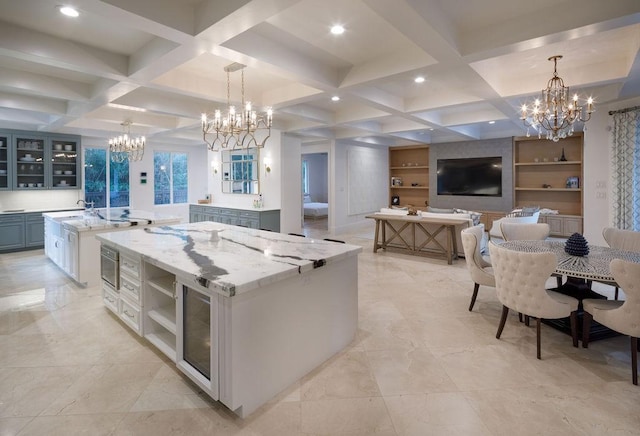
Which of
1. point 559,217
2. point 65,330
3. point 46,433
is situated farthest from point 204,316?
point 559,217

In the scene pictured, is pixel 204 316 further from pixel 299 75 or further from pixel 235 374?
pixel 299 75

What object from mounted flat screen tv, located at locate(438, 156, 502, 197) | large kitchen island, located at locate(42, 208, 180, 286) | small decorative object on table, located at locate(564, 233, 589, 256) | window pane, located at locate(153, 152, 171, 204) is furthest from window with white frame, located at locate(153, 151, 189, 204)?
small decorative object on table, located at locate(564, 233, 589, 256)

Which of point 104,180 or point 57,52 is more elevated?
point 57,52

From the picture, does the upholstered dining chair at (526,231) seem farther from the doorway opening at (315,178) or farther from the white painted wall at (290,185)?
the doorway opening at (315,178)

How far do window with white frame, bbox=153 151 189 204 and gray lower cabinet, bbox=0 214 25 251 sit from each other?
3.20 m

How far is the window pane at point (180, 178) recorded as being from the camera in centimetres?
1020

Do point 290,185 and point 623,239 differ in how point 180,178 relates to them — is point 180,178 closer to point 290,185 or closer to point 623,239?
point 290,185

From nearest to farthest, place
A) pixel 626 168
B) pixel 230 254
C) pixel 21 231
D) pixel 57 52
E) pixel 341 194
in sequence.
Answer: pixel 230 254
pixel 57 52
pixel 626 168
pixel 21 231
pixel 341 194

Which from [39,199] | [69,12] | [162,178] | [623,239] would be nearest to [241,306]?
[69,12]

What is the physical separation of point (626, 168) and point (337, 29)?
15.7ft

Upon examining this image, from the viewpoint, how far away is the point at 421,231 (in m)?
6.50

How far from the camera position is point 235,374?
1942 millimetres

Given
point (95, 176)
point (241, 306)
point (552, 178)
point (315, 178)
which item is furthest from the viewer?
point (315, 178)

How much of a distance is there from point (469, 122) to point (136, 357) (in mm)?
6702
